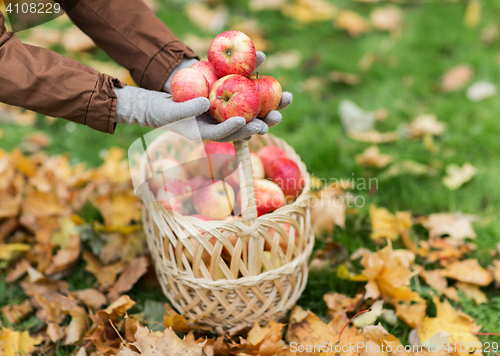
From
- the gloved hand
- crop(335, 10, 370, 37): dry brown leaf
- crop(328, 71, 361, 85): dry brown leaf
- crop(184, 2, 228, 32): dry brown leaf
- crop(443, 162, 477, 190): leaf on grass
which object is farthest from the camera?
crop(184, 2, 228, 32): dry brown leaf

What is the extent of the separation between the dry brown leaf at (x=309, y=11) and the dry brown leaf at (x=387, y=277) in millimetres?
2878

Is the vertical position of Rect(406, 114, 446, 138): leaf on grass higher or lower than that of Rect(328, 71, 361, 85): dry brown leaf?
lower

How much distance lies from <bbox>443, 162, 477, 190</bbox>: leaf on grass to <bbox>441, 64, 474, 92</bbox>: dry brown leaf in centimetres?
97

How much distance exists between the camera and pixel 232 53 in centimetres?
126

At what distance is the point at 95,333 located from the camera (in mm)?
1313

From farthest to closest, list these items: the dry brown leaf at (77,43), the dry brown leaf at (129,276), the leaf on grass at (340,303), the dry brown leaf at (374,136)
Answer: the dry brown leaf at (77,43), the dry brown leaf at (374,136), the dry brown leaf at (129,276), the leaf on grass at (340,303)

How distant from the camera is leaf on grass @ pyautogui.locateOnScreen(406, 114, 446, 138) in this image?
240 centimetres

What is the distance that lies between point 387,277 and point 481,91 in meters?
1.96

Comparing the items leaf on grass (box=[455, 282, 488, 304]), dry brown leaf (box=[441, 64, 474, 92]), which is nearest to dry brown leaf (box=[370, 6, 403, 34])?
dry brown leaf (box=[441, 64, 474, 92])

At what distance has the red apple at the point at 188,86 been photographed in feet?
3.82

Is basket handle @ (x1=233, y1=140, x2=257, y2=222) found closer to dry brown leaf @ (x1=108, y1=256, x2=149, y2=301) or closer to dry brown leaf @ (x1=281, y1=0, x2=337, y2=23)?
dry brown leaf @ (x1=108, y1=256, x2=149, y2=301)

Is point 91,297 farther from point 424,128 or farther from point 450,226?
point 424,128

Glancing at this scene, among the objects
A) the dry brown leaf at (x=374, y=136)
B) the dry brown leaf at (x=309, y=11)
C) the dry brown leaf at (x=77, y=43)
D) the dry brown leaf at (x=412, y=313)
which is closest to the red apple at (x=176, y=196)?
the dry brown leaf at (x=412, y=313)

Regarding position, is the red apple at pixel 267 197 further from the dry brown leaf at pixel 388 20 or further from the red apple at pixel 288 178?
the dry brown leaf at pixel 388 20
